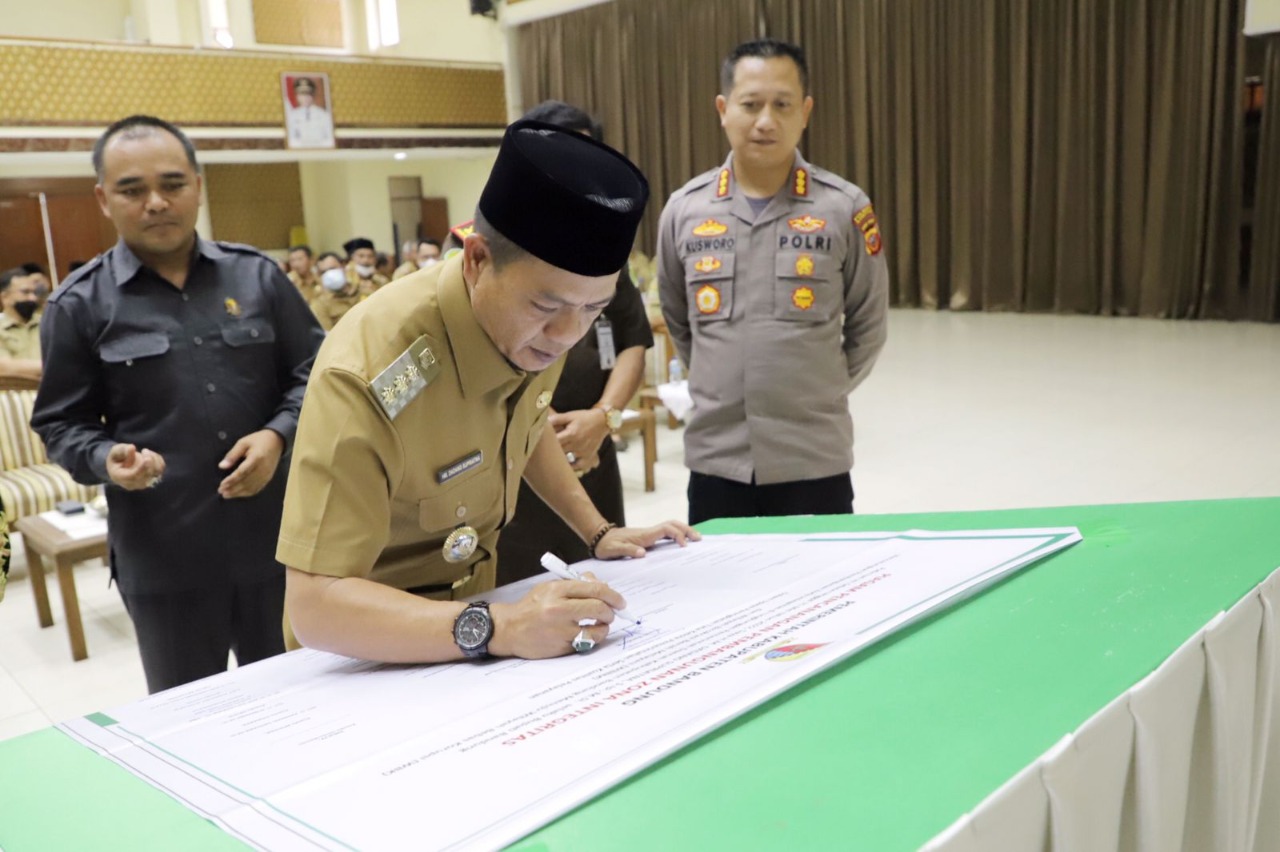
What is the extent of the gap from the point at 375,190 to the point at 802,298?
14.8 meters

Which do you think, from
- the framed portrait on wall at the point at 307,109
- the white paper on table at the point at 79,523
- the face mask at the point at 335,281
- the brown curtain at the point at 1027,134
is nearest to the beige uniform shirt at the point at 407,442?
the white paper on table at the point at 79,523

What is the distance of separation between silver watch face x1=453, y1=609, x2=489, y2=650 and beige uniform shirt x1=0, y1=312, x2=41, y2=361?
5708 millimetres

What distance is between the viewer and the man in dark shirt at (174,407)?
195 cm

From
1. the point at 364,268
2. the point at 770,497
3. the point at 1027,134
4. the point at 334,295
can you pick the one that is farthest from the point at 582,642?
the point at 1027,134

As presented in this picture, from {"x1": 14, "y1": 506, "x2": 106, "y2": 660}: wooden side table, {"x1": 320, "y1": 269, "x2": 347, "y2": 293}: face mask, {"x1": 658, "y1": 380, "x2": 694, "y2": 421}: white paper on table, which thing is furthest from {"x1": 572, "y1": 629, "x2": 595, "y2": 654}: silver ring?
{"x1": 320, "y1": 269, "x2": 347, "y2": 293}: face mask

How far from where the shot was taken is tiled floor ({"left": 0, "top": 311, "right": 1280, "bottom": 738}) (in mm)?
3551

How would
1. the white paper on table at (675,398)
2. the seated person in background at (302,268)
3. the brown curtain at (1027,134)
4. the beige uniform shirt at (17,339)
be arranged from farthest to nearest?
the seated person in background at (302,268)
the brown curtain at (1027,134)
the beige uniform shirt at (17,339)
the white paper on table at (675,398)

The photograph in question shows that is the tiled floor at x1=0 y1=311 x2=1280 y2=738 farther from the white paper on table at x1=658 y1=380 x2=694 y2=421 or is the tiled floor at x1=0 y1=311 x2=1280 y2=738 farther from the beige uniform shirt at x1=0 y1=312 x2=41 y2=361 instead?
the beige uniform shirt at x1=0 y1=312 x2=41 y2=361

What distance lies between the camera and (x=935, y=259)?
1078cm

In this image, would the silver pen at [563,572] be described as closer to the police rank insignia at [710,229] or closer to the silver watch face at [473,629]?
the silver watch face at [473,629]

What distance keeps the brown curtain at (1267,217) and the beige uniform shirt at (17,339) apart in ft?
29.6

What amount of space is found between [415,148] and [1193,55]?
9.05 m

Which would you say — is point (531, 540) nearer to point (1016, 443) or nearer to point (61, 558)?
point (61, 558)

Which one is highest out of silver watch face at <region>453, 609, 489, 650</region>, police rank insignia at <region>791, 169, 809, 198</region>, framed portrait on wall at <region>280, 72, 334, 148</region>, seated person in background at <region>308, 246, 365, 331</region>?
framed portrait on wall at <region>280, 72, 334, 148</region>
